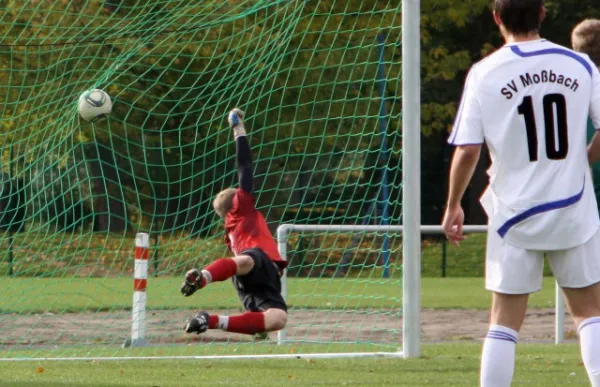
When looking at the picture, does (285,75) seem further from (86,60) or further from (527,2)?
(527,2)

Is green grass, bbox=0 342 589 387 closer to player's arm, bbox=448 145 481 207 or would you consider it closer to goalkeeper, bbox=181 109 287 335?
goalkeeper, bbox=181 109 287 335

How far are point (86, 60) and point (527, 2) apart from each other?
661 centimetres

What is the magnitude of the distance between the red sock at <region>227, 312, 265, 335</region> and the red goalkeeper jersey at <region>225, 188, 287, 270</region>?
52 cm

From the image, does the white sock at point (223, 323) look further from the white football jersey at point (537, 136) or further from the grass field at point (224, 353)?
the white football jersey at point (537, 136)

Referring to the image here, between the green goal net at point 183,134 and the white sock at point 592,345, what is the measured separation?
175 inches

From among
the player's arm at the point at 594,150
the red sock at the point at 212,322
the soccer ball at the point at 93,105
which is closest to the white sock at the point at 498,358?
the player's arm at the point at 594,150

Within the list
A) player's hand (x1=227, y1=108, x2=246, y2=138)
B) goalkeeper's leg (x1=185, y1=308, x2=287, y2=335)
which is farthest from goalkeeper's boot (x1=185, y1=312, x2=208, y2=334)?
player's hand (x1=227, y1=108, x2=246, y2=138)

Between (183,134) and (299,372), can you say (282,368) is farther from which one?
Answer: (183,134)

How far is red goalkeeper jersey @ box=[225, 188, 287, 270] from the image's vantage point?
8.45m

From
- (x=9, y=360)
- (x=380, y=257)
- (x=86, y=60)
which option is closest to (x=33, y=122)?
(x=86, y=60)

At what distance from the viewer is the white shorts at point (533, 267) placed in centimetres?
462

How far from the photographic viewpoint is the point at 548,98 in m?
4.61

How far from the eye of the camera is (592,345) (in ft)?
15.1

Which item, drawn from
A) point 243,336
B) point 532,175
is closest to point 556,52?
point 532,175
